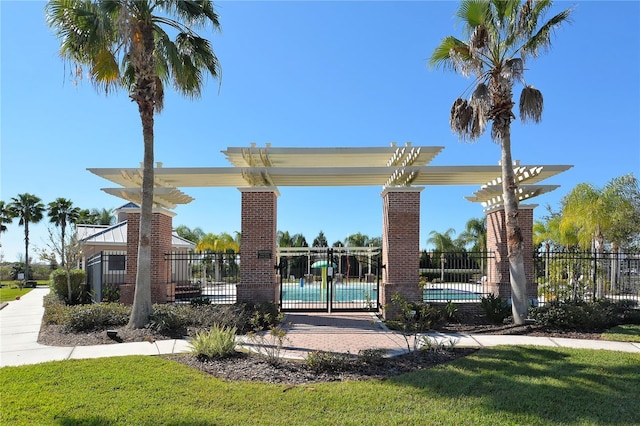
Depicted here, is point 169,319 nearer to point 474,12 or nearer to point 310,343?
point 310,343

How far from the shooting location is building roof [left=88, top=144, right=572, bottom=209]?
517 inches

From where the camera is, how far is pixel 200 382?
645 cm

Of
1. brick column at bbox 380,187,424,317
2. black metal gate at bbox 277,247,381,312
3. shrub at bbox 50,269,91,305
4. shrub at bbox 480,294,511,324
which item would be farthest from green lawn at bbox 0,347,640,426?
shrub at bbox 50,269,91,305

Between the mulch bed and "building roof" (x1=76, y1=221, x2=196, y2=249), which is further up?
"building roof" (x1=76, y1=221, x2=196, y2=249)

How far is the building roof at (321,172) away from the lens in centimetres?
1314

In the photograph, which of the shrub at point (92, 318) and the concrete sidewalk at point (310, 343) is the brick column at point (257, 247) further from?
the shrub at point (92, 318)

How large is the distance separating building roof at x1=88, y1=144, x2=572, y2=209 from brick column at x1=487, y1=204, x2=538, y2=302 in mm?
819

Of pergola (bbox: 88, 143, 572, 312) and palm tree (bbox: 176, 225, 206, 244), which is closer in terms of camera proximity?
pergola (bbox: 88, 143, 572, 312)

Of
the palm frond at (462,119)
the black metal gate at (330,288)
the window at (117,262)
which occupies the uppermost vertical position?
the palm frond at (462,119)

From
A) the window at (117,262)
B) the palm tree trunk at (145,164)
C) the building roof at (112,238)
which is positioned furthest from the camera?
the building roof at (112,238)

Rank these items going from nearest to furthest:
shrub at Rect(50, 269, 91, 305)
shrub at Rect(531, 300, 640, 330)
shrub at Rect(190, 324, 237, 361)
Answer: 1. shrub at Rect(190, 324, 237, 361)
2. shrub at Rect(531, 300, 640, 330)
3. shrub at Rect(50, 269, 91, 305)

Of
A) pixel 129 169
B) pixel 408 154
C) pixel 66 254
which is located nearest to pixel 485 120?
pixel 408 154

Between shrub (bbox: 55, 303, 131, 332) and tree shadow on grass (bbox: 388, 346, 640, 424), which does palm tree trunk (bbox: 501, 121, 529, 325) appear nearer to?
tree shadow on grass (bbox: 388, 346, 640, 424)

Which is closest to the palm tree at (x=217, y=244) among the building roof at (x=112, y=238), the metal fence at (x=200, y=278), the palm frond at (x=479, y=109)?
the metal fence at (x=200, y=278)
